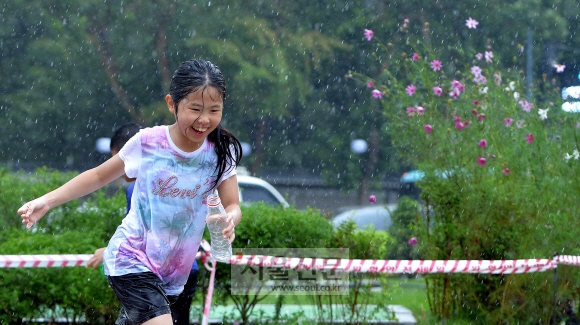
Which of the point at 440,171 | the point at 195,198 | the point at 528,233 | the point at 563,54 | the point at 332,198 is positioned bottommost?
the point at 195,198

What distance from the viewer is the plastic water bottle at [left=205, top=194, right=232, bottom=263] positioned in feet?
12.0

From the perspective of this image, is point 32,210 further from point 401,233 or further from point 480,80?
point 401,233

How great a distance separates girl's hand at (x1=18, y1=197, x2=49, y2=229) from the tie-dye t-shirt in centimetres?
39

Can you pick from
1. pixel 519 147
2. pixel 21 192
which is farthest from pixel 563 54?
pixel 21 192

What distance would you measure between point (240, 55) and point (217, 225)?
1812cm

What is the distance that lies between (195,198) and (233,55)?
58.0ft

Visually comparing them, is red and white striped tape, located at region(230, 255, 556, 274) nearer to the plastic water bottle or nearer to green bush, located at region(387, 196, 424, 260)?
the plastic water bottle

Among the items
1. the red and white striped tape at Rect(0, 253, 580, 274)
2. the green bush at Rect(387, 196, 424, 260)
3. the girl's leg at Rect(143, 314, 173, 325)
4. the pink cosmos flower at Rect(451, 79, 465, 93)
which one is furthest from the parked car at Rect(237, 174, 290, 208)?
A: the girl's leg at Rect(143, 314, 173, 325)

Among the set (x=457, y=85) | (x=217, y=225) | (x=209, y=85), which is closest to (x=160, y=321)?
(x=217, y=225)

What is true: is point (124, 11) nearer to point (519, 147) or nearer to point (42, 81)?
point (42, 81)

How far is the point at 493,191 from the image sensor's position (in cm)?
750

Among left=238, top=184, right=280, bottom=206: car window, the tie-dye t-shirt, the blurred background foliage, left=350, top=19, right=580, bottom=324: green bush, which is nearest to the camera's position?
the tie-dye t-shirt

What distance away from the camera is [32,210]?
3.60 metres

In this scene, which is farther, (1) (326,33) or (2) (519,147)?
(1) (326,33)
